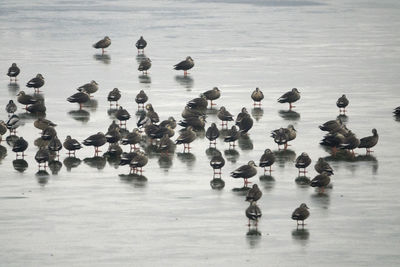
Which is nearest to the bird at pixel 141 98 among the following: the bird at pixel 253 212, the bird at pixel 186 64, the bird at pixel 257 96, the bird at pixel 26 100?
the bird at pixel 26 100

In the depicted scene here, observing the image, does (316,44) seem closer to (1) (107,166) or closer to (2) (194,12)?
(2) (194,12)

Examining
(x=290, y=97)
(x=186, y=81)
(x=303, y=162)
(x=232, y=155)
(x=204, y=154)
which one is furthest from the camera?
(x=186, y=81)

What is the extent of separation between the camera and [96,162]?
108 ft

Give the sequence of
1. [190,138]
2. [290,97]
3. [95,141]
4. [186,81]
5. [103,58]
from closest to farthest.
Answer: [95,141] → [190,138] → [290,97] → [186,81] → [103,58]

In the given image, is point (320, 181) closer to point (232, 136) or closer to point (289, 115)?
point (232, 136)

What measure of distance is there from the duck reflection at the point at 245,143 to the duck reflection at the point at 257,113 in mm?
3634

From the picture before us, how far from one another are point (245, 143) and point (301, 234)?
10578 millimetres

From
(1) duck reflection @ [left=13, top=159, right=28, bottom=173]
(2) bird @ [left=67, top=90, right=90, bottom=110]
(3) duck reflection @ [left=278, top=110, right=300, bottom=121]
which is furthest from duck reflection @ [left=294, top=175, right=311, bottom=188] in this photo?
(2) bird @ [left=67, top=90, right=90, bottom=110]

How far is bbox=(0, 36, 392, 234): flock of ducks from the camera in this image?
1177 inches

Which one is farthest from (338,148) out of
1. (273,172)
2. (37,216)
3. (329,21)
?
(329,21)

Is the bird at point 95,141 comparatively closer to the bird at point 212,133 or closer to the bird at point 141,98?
the bird at point 212,133

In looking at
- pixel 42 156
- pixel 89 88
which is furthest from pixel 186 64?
pixel 42 156

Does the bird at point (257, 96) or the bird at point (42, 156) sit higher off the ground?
the bird at point (257, 96)

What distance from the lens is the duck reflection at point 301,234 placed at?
2472cm
